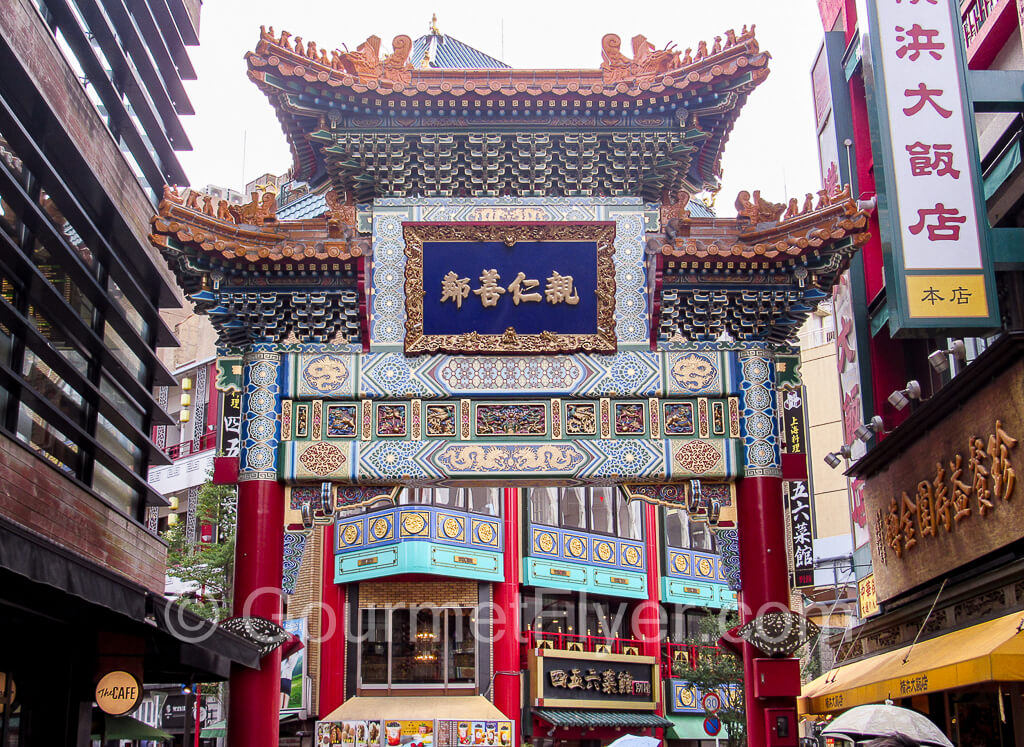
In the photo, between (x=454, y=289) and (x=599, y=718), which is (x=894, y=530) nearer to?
(x=454, y=289)

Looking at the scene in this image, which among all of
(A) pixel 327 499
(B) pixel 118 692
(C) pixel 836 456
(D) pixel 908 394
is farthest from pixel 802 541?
(B) pixel 118 692

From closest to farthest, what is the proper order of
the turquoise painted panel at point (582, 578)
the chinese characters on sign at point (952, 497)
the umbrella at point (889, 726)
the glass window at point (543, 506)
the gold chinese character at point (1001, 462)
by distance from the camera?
the umbrella at point (889, 726)
the gold chinese character at point (1001, 462)
the chinese characters on sign at point (952, 497)
the turquoise painted panel at point (582, 578)
the glass window at point (543, 506)

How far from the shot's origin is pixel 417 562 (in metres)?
27.5

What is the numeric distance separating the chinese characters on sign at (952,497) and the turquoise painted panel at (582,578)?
15.1 m

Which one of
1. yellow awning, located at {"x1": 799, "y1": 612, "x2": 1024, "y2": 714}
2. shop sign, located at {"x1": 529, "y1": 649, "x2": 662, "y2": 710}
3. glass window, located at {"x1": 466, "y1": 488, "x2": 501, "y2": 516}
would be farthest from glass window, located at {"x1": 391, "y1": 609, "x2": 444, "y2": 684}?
yellow awning, located at {"x1": 799, "y1": 612, "x2": 1024, "y2": 714}

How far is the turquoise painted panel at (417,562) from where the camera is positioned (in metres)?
27.6

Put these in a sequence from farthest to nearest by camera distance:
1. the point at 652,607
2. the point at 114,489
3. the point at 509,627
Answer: the point at 652,607 < the point at 509,627 < the point at 114,489

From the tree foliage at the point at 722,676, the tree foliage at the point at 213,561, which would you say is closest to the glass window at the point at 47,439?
the tree foliage at the point at 213,561

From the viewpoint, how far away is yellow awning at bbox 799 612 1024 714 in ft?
30.9

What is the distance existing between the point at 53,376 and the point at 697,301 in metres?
7.48

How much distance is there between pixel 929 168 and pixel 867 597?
6.86m

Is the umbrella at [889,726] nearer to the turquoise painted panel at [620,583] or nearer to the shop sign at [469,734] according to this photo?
the shop sign at [469,734]

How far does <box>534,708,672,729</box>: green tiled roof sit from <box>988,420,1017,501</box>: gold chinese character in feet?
62.1

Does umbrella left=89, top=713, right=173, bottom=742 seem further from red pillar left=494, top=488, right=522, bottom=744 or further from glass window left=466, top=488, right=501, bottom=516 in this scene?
glass window left=466, top=488, right=501, bottom=516
